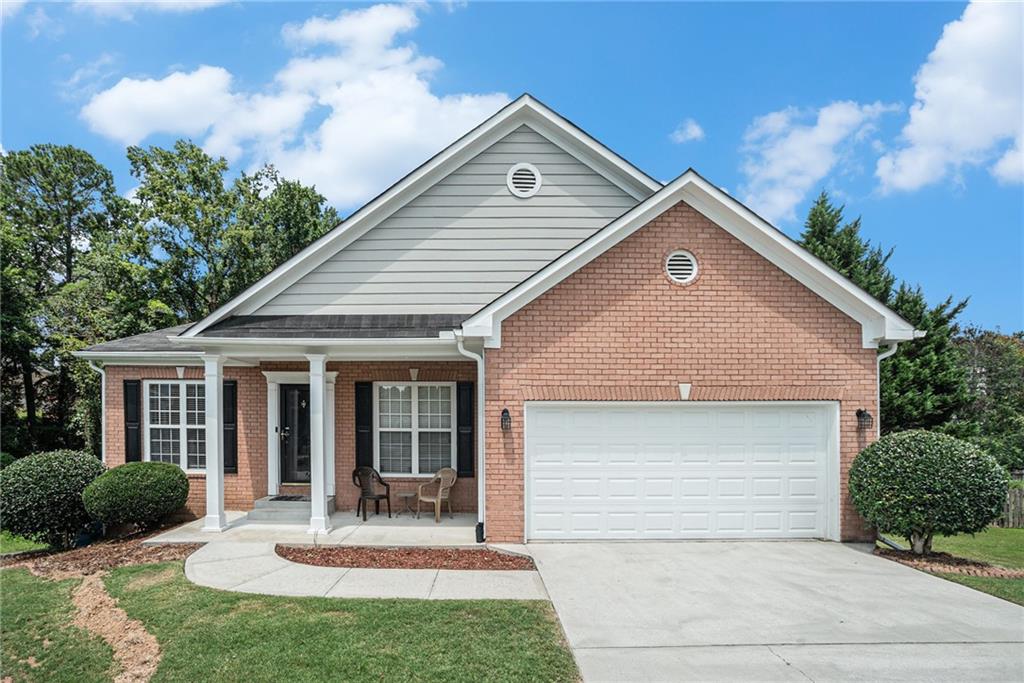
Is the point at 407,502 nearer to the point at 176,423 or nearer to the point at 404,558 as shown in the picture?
the point at 404,558

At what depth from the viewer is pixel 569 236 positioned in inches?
426

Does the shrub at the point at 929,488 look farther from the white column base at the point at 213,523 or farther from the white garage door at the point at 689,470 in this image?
the white column base at the point at 213,523

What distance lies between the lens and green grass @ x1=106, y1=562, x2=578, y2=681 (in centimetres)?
469

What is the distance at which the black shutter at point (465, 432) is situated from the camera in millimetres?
10789

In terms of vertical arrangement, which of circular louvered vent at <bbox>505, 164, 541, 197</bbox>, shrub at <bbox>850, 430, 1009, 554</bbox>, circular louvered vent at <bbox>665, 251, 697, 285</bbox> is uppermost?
circular louvered vent at <bbox>505, 164, 541, 197</bbox>

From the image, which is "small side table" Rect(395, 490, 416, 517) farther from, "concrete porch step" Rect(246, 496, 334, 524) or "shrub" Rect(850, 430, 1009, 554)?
"shrub" Rect(850, 430, 1009, 554)

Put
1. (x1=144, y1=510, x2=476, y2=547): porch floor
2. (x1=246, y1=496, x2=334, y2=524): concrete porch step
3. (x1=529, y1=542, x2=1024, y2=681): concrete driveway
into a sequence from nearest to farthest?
(x1=529, y1=542, x2=1024, y2=681): concrete driveway
(x1=144, y1=510, x2=476, y2=547): porch floor
(x1=246, y1=496, x2=334, y2=524): concrete porch step

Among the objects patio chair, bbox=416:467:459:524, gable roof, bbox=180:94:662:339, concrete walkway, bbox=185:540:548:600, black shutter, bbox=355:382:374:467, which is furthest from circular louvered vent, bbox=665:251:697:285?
black shutter, bbox=355:382:374:467

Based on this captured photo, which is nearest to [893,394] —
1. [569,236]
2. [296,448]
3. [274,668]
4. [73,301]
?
[569,236]

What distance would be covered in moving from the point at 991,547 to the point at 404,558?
10312 millimetres

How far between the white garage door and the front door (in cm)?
526

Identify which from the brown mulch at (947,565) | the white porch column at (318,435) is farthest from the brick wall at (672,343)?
the white porch column at (318,435)

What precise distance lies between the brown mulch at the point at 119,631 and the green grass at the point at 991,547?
1029cm

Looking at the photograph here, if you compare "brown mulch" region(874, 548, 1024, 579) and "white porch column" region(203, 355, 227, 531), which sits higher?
"white porch column" region(203, 355, 227, 531)
